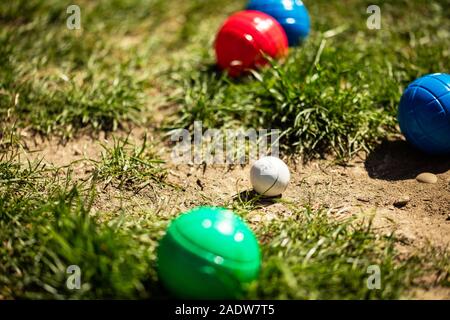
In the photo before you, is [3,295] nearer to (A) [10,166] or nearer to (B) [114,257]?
(B) [114,257]

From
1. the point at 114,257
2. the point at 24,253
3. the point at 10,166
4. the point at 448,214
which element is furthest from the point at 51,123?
the point at 448,214

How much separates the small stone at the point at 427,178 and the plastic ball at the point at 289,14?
2.10 m

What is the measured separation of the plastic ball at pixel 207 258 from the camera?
130 inches

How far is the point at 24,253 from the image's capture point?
3699mm

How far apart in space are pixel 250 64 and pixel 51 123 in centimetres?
192

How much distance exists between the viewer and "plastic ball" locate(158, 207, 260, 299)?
3293mm
